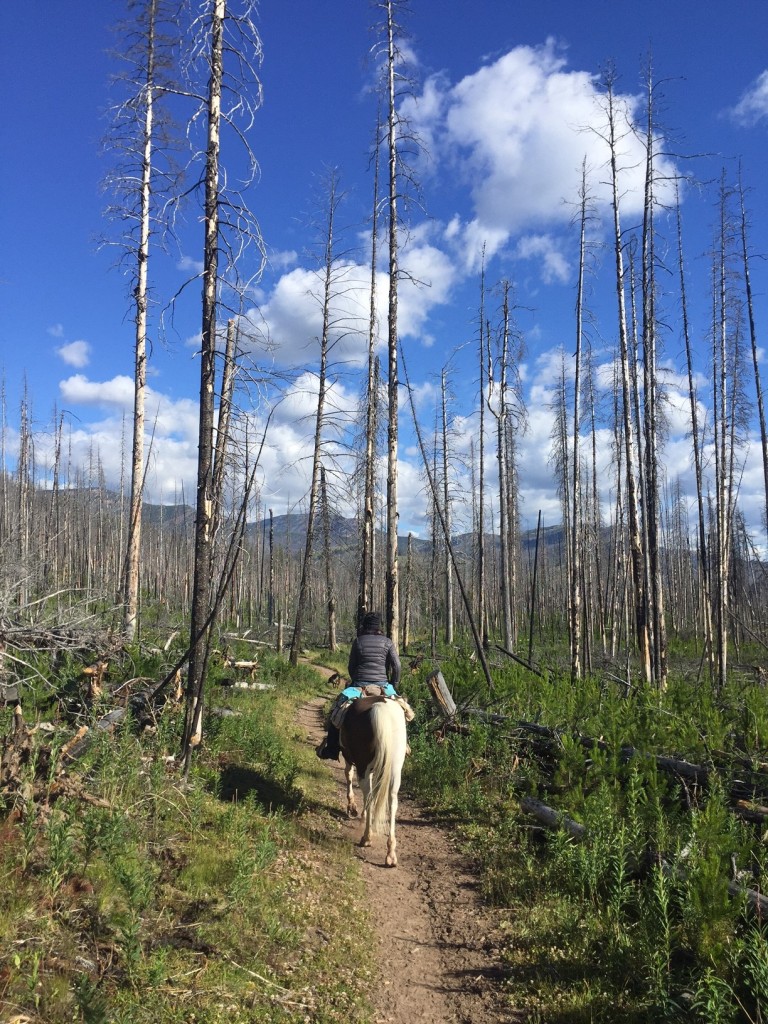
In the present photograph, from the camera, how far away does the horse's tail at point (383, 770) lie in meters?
5.80

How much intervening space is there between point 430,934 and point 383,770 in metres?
1.47

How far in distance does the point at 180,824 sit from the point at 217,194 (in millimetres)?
6887

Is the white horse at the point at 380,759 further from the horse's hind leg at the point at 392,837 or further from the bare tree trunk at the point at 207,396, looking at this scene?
the bare tree trunk at the point at 207,396

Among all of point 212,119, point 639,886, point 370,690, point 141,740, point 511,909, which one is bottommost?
point 511,909

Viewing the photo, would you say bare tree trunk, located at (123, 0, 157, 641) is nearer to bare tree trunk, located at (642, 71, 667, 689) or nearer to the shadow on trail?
the shadow on trail

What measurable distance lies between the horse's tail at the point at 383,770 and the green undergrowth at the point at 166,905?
0.47 meters

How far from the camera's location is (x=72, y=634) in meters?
7.66

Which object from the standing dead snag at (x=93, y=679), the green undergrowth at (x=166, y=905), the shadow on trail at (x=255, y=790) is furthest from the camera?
the standing dead snag at (x=93, y=679)

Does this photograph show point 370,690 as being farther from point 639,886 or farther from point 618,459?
point 618,459

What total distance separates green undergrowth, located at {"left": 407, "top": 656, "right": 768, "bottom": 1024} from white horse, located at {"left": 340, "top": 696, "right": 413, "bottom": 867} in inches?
39.8

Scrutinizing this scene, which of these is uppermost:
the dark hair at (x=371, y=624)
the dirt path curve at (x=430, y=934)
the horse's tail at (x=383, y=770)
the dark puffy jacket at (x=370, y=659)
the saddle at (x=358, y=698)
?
the dark hair at (x=371, y=624)

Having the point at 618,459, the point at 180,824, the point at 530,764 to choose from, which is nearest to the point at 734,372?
the point at 618,459

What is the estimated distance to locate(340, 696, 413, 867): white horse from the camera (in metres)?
5.80

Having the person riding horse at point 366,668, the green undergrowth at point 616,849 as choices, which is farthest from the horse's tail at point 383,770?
the green undergrowth at point 616,849
